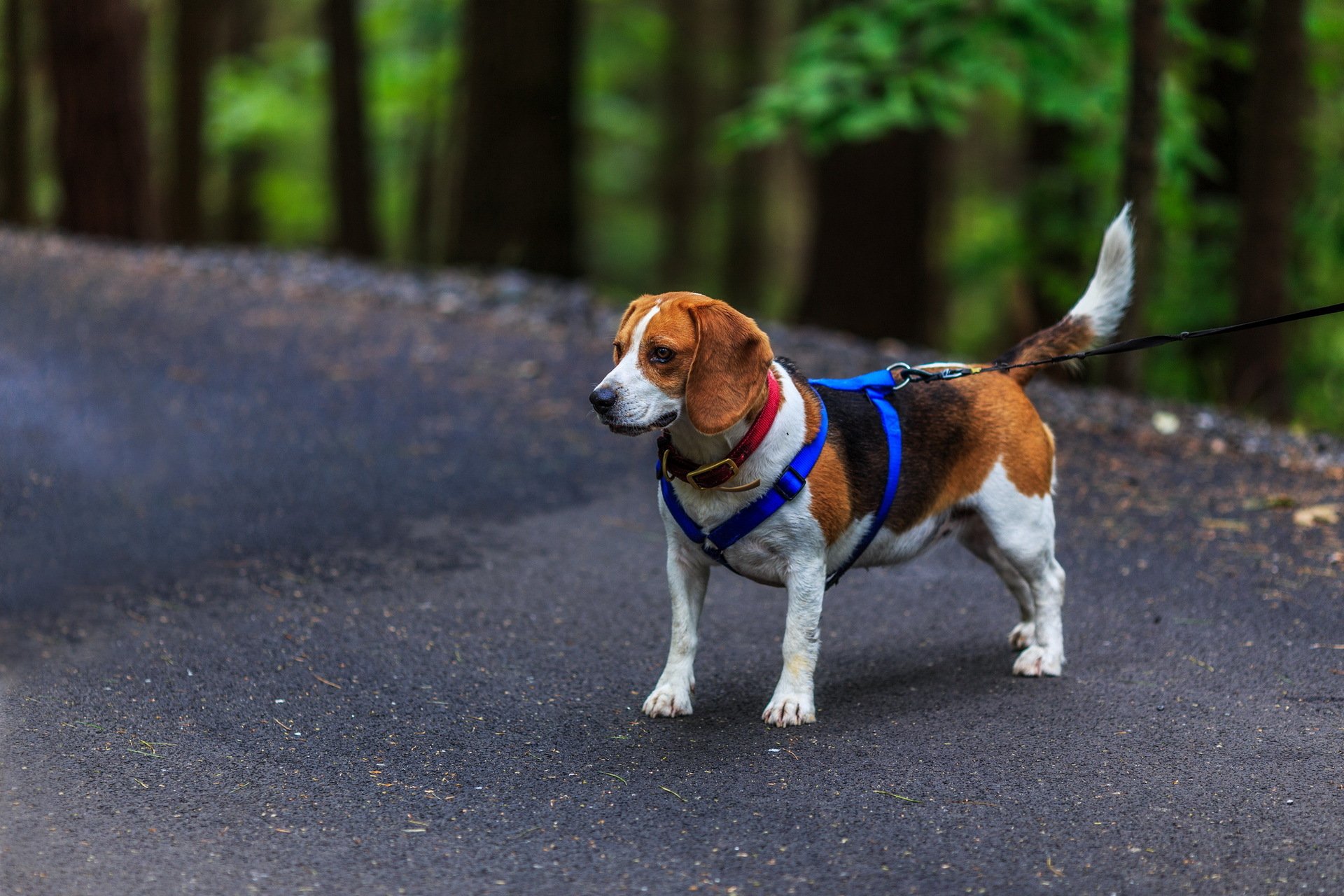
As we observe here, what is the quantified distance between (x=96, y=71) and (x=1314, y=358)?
11.7 metres

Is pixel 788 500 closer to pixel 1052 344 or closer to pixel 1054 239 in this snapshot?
pixel 1052 344

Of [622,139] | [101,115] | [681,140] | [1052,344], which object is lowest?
[622,139]

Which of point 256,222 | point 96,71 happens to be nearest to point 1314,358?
point 96,71

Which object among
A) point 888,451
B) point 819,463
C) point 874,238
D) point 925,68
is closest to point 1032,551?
point 888,451

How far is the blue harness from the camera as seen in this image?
4441 millimetres

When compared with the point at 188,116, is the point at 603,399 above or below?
above

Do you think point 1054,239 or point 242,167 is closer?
point 1054,239

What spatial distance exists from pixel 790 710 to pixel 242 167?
79.6ft

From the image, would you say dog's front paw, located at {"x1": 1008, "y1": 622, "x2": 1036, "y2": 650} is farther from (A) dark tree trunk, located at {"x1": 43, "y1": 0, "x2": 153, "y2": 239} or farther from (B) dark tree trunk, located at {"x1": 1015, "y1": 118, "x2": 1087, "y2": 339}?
(A) dark tree trunk, located at {"x1": 43, "y1": 0, "x2": 153, "y2": 239}

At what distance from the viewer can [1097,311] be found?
5434 millimetres

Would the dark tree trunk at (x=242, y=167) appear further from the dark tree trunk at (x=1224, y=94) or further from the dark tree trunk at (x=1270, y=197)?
the dark tree trunk at (x=1270, y=197)

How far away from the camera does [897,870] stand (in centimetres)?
365

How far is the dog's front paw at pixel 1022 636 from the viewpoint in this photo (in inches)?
215

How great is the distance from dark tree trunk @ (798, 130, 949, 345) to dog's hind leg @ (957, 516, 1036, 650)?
7.55 metres
